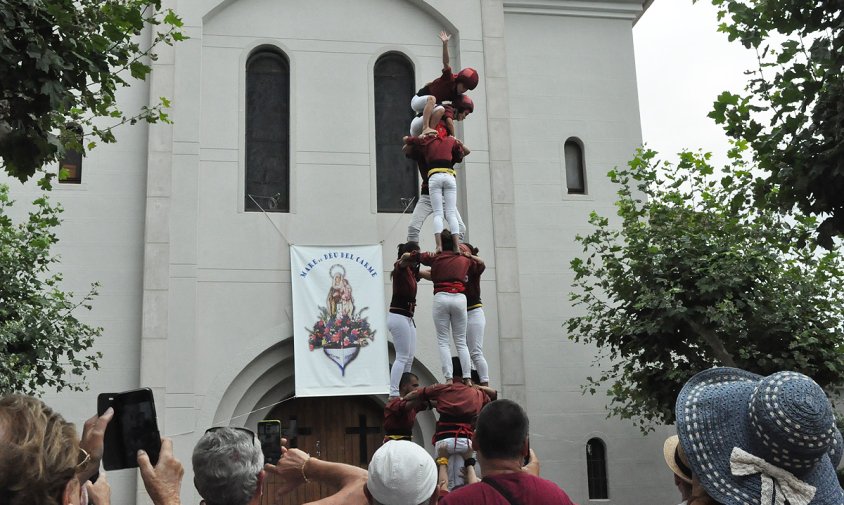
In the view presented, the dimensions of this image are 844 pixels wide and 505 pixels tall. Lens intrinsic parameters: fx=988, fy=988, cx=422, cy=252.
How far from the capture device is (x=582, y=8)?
1866 cm

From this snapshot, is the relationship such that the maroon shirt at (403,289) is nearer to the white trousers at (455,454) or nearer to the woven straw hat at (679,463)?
the white trousers at (455,454)

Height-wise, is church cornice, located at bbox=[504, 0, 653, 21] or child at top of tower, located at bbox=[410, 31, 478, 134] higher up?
church cornice, located at bbox=[504, 0, 653, 21]

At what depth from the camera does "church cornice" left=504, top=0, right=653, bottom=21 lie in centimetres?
1842

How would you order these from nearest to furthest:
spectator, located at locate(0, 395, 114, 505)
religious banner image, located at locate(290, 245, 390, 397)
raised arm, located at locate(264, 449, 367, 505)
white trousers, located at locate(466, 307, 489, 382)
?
spectator, located at locate(0, 395, 114, 505) → raised arm, located at locate(264, 449, 367, 505) → white trousers, located at locate(466, 307, 489, 382) → religious banner image, located at locate(290, 245, 390, 397)

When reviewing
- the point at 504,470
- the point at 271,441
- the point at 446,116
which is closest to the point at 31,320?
the point at 446,116

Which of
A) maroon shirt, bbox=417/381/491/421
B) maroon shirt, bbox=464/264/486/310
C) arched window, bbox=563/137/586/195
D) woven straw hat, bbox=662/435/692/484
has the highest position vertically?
arched window, bbox=563/137/586/195

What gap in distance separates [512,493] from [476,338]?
6.84m

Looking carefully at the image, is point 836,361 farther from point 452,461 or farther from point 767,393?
point 767,393

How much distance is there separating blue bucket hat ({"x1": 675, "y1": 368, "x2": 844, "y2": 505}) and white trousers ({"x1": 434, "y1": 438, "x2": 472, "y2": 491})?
622 centimetres

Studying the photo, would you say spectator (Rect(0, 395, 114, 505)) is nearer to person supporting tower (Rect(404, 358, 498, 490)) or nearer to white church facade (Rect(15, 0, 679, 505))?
person supporting tower (Rect(404, 358, 498, 490))

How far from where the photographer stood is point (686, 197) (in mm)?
16047

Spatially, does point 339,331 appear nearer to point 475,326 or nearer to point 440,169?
point 475,326

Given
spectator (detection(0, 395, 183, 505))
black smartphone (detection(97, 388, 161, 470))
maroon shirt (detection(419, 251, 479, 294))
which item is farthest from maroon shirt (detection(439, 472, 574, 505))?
maroon shirt (detection(419, 251, 479, 294))

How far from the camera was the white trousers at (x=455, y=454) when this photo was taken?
9.20m
